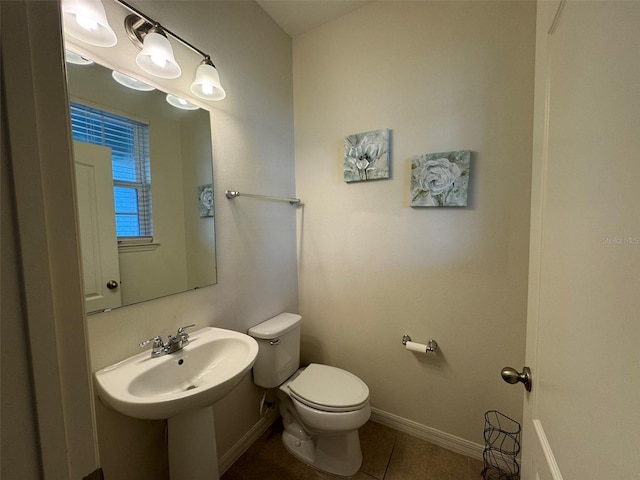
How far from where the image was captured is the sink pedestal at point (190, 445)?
104 cm

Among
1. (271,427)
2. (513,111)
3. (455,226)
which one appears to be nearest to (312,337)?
(271,427)

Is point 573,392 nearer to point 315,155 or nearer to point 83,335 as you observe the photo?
point 83,335

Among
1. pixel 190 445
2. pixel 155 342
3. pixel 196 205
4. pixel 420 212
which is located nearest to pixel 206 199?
pixel 196 205

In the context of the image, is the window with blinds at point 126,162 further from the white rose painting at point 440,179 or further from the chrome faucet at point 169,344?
the white rose painting at point 440,179

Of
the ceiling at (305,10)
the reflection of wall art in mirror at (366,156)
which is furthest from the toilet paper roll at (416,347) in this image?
the ceiling at (305,10)

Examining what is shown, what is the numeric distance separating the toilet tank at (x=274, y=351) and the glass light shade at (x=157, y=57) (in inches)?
53.0

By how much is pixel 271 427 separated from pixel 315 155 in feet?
6.34

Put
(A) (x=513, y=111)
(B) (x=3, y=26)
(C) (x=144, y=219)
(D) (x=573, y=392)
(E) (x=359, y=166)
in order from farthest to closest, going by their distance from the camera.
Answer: (E) (x=359, y=166) < (A) (x=513, y=111) < (C) (x=144, y=219) < (D) (x=573, y=392) < (B) (x=3, y=26)

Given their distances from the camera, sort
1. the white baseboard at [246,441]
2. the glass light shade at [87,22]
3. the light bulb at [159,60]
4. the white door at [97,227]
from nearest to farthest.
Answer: the glass light shade at [87,22] → the white door at [97,227] → the light bulb at [159,60] → the white baseboard at [246,441]

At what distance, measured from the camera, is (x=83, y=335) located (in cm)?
36

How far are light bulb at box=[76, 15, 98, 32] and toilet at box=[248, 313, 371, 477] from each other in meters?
1.46

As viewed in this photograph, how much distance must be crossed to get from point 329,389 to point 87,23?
1.85m

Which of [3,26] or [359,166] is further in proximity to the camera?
[359,166]

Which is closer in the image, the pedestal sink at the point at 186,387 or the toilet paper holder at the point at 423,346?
the pedestal sink at the point at 186,387
